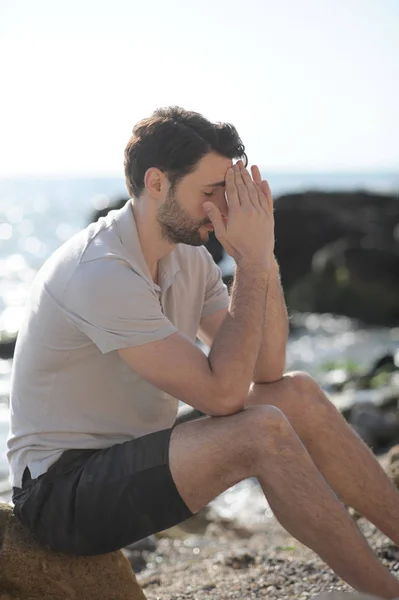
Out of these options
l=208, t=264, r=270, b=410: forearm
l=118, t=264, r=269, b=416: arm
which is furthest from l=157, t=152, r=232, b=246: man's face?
l=118, t=264, r=269, b=416: arm

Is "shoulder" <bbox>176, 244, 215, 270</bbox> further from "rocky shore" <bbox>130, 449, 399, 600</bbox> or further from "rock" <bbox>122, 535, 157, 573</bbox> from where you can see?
"rock" <bbox>122, 535, 157, 573</bbox>

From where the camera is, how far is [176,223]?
3.86 metres

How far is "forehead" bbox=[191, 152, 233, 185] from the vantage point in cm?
383

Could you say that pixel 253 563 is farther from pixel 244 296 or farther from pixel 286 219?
pixel 286 219

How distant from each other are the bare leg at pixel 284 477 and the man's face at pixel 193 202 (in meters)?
0.92

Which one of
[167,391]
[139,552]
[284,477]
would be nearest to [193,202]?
[167,391]

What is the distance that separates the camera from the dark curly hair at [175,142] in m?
3.78

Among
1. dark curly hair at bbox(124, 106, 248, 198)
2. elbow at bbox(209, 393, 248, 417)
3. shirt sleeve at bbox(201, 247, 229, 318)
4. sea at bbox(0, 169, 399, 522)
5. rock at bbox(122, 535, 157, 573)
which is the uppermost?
dark curly hair at bbox(124, 106, 248, 198)

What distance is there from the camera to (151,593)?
4684 millimetres

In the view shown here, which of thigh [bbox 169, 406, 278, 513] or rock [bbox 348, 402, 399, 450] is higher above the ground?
thigh [bbox 169, 406, 278, 513]

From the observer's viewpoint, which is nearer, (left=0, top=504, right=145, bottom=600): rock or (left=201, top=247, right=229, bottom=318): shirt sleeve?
(left=0, top=504, right=145, bottom=600): rock

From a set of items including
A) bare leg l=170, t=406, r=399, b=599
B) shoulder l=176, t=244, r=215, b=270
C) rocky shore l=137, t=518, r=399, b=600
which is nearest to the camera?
bare leg l=170, t=406, r=399, b=599

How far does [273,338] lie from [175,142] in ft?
3.46

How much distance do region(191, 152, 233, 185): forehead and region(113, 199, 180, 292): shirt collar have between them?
338mm
